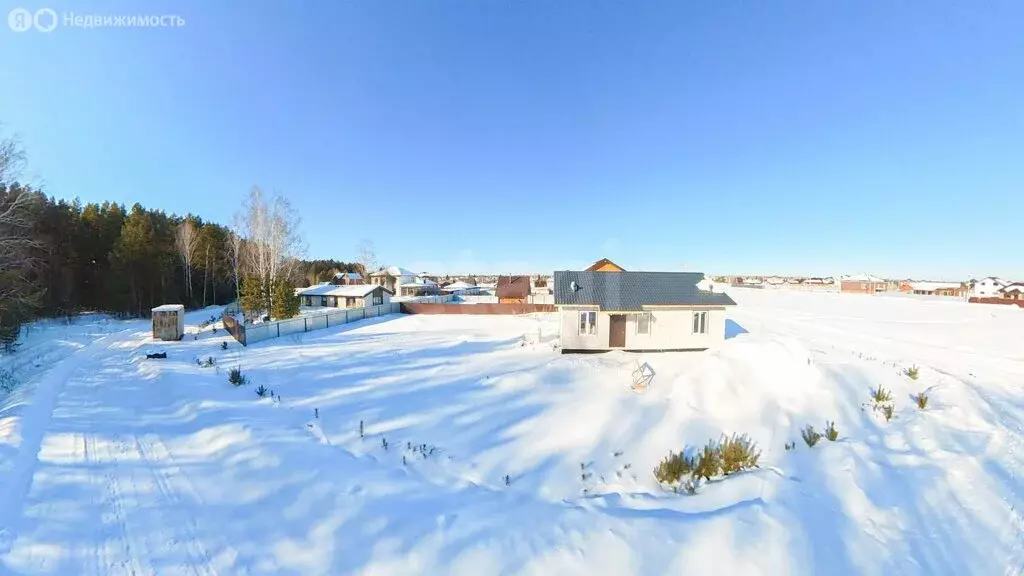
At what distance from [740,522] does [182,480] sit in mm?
8617

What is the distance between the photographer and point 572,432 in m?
9.27

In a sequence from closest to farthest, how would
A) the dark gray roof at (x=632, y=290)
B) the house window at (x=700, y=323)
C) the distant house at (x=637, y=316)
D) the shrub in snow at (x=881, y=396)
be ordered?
the shrub in snow at (x=881, y=396)
the distant house at (x=637, y=316)
the dark gray roof at (x=632, y=290)
the house window at (x=700, y=323)

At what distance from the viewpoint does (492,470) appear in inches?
293

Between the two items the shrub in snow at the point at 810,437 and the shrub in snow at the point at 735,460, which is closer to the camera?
the shrub in snow at the point at 735,460

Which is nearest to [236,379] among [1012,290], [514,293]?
[514,293]

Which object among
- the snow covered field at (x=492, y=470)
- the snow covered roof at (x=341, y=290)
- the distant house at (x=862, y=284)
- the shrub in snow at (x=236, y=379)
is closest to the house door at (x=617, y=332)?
the snow covered field at (x=492, y=470)

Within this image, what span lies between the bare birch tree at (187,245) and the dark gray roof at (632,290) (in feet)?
118

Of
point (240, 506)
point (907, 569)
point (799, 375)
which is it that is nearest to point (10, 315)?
point (240, 506)

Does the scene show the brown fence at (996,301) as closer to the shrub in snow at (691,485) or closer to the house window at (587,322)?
the house window at (587,322)

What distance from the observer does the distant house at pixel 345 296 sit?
3731 cm

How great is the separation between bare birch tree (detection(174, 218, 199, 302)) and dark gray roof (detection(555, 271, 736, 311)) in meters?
35.9

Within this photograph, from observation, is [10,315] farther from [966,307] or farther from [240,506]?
[966,307]

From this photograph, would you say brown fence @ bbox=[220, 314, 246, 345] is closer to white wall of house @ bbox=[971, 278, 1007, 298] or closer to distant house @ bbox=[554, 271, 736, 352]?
distant house @ bbox=[554, 271, 736, 352]

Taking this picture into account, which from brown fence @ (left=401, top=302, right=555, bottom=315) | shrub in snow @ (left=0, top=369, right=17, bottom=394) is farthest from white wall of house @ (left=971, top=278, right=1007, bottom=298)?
shrub in snow @ (left=0, top=369, right=17, bottom=394)
